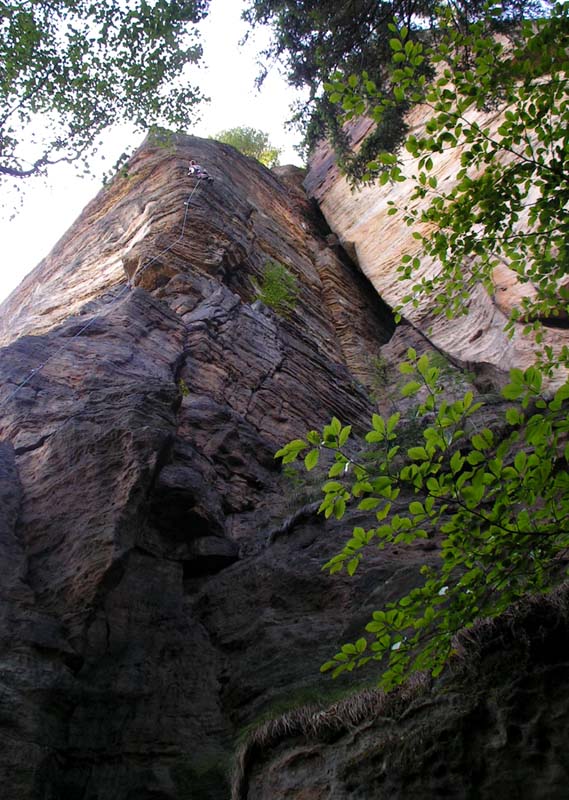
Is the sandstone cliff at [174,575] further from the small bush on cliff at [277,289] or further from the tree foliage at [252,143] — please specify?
the tree foliage at [252,143]

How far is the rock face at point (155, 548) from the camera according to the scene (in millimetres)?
5781

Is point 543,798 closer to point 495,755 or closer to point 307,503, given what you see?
point 495,755

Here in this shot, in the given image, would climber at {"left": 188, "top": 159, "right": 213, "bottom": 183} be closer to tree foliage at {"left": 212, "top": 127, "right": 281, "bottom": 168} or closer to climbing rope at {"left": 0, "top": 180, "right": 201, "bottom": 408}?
climbing rope at {"left": 0, "top": 180, "right": 201, "bottom": 408}

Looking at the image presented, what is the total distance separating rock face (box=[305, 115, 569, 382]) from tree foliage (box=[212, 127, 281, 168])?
475cm

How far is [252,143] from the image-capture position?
35.4 m

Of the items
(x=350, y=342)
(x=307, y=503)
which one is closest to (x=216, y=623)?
(x=307, y=503)

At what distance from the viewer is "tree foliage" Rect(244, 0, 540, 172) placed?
12.6 meters

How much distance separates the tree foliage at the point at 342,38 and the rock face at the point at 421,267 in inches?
Result: 56.9

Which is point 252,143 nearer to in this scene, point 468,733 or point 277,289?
point 277,289

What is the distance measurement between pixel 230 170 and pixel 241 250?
7.04 metres

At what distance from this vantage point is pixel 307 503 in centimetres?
938

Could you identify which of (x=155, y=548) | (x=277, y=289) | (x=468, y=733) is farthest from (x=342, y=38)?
(x=468, y=733)

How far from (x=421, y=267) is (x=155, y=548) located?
12.7 metres

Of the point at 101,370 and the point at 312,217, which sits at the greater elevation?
the point at 312,217
